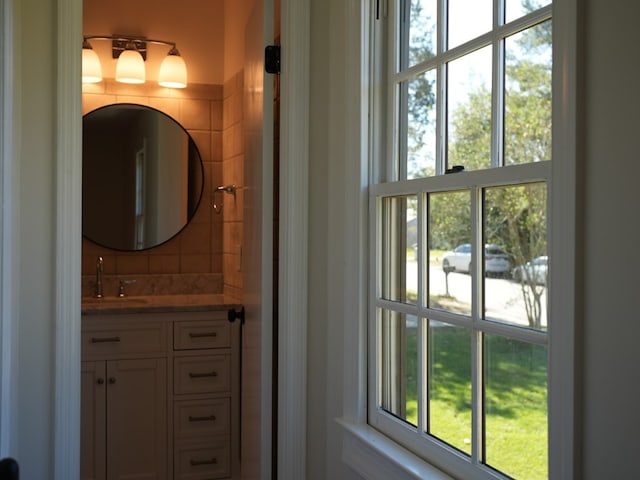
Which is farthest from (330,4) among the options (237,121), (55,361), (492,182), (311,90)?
(237,121)

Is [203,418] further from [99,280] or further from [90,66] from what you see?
[90,66]

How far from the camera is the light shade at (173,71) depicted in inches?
155

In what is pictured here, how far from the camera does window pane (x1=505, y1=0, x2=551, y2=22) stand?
1.30 meters

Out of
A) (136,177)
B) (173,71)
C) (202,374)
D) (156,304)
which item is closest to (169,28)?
(173,71)

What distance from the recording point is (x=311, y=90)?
7.43 ft

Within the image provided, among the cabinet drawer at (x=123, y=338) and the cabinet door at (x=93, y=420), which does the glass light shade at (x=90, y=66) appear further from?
the cabinet door at (x=93, y=420)

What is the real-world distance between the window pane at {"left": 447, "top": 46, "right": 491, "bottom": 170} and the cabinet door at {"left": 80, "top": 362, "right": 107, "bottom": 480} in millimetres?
2413

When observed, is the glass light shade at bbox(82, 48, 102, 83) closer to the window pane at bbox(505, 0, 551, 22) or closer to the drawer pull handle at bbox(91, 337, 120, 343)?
the drawer pull handle at bbox(91, 337, 120, 343)

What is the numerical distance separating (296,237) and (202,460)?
182 centimetres

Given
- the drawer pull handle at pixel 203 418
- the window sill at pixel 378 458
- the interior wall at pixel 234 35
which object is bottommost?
the drawer pull handle at pixel 203 418

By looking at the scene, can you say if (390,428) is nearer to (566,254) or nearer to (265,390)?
(265,390)

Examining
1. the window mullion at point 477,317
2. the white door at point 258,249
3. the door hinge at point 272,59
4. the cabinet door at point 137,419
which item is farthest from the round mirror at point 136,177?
the window mullion at point 477,317

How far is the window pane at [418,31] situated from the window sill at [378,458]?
1014 mm

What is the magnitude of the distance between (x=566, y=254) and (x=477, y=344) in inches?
15.8
